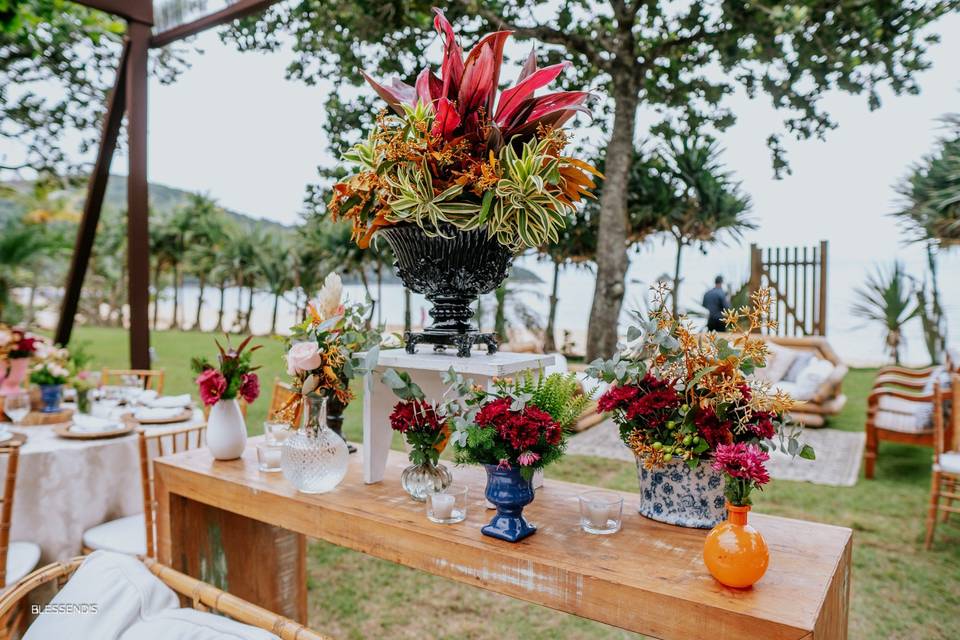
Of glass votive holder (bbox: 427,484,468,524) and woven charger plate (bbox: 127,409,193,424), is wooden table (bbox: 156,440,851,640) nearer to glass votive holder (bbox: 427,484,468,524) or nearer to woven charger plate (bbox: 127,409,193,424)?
glass votive holder (bbox: 427,484,468,524)

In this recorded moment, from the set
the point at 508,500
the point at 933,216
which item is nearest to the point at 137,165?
the point at 508,500

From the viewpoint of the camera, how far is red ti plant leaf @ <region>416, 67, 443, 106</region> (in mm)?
1185

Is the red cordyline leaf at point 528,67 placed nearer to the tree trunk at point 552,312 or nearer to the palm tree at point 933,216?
the palm tree at point 933,216

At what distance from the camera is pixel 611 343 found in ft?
21.9

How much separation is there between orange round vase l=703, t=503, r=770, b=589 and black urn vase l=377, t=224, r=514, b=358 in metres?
0.58

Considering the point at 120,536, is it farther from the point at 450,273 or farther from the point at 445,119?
the point at 445,119

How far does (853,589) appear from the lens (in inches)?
99.3

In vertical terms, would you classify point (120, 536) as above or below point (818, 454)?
above

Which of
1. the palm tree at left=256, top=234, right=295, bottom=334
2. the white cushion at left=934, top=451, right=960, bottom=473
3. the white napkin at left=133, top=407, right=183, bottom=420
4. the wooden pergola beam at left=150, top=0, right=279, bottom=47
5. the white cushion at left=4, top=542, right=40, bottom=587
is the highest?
the wooden pergola beam at left=150, top=0, right=279, bottom=47

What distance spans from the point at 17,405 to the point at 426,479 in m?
2.52

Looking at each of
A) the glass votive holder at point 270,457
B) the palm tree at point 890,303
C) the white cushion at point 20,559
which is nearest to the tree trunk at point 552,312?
the palm tree at point 890,303

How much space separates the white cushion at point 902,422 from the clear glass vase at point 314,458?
3988 millimetres

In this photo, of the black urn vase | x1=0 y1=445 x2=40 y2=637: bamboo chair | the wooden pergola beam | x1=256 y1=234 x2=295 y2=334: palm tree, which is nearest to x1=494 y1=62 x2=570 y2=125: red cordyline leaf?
the black urn vase

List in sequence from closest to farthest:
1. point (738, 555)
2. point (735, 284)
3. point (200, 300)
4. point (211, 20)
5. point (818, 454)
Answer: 1. point (738, 555)
2. point (211, 20)
3. point (818, 454)
4. point (735, 284)
5. point (200, 300)
